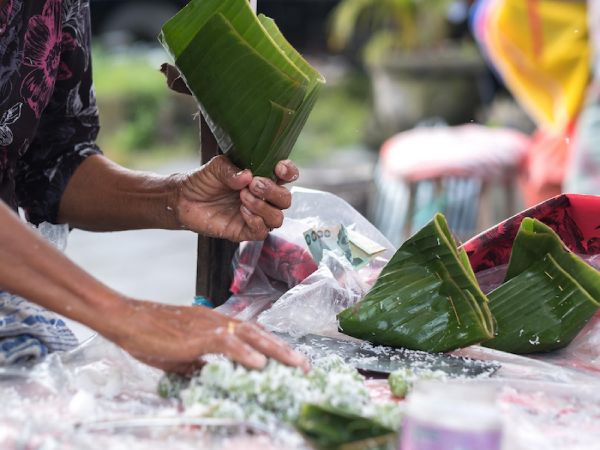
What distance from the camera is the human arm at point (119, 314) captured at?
1458 millimetres

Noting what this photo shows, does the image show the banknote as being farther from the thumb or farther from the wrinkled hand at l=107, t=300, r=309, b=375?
the wrinkled hand at l=107, t=300, r=309, b=375

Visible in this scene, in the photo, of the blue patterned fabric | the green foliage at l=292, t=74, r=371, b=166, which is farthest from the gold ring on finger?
the green foliage at l=292, t=74, r=371, b=166

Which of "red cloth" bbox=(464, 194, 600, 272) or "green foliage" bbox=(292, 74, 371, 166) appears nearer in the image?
"red cloth" bbox=(464, 194, 600, 272)

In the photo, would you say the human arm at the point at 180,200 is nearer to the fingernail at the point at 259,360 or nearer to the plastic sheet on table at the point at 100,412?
the plastic sheet on table at the point at 100,412

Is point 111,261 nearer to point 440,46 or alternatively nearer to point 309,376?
point 440,46

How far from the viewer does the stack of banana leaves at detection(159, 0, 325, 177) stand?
1.72 meters

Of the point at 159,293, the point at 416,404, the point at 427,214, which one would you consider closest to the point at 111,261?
the point at 159,293

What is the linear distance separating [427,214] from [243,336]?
137 inches

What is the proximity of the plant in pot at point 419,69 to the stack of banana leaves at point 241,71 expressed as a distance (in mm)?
5519

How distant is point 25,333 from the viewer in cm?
168

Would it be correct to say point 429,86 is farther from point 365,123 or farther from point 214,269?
point 214,269

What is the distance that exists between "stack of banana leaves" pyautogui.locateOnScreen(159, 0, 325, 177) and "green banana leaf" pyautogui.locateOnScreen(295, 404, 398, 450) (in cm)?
69

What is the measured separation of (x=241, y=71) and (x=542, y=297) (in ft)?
2.48

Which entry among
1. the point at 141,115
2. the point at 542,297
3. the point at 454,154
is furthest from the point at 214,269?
the point at 141,115
